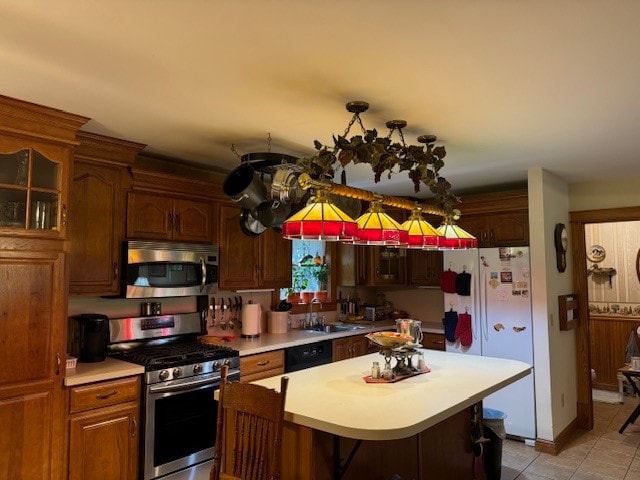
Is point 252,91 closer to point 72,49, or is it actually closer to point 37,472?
point 72,49

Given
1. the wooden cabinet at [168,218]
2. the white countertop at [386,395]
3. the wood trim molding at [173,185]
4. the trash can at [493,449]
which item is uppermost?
the wood trim molding at [173,185]

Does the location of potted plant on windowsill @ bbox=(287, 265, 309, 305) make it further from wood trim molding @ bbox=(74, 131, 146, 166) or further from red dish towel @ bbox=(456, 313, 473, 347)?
wood trim molding @ bbox=(74, 131, 146, 166)

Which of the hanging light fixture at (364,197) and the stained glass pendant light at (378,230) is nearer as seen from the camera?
the hanging light fixture at (364,197)

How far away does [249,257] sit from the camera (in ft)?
13.3

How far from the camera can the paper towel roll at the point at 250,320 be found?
13.3ft

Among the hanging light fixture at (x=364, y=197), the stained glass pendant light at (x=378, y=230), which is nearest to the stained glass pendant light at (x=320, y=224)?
the hanging light fixture at (x=364, y=197)

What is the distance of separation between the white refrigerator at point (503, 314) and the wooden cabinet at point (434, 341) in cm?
17

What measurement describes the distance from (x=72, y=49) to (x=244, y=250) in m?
2.35

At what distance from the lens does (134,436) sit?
283cm

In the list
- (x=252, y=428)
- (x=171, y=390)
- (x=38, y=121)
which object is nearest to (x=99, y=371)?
(x=171, y=390)

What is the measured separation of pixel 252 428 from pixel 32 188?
1.78 meters

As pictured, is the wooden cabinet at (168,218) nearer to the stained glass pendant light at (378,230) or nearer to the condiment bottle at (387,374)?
the stained glass pendant light at (378,230)

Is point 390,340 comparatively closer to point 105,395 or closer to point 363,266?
point 105,395

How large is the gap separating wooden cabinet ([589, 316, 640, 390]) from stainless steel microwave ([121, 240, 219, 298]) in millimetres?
4886
